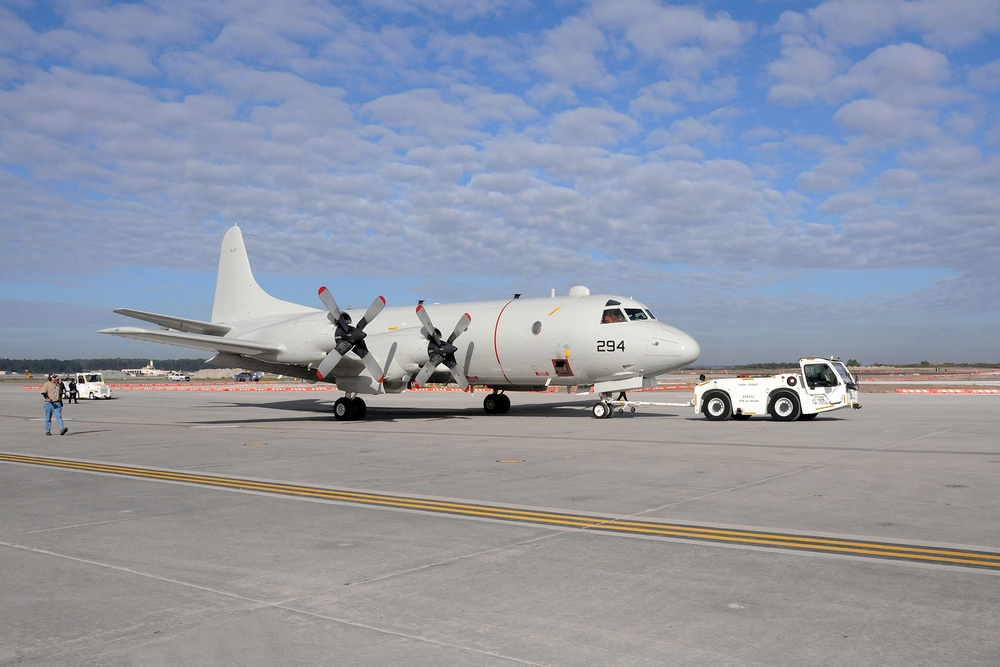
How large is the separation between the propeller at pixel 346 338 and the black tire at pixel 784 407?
544 inches

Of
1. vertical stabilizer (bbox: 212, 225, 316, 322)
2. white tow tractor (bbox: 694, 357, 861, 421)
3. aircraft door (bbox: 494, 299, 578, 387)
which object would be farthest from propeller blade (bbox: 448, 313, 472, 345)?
vertical stabilizer (bbox: 212, 225, 316, 322)

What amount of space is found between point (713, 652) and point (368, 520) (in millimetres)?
5702

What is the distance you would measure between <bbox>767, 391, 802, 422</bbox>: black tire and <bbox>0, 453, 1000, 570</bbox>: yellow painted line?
17.7 m

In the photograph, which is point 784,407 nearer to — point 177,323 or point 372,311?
point 372,311

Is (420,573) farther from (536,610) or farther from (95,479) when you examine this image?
(95,479)

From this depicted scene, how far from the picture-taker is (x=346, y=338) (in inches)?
1145

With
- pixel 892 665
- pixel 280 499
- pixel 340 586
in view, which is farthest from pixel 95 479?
pixel 892 665

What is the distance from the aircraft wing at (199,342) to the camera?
86.3 ft

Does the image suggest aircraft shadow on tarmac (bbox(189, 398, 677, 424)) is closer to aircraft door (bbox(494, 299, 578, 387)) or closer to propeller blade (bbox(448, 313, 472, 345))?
aircraft door (bbox(494, 299, 578, 387))

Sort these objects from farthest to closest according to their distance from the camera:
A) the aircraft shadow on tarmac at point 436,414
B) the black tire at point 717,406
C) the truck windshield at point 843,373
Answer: the aircraft shadow on tarmac at point 436,414 < the black tire at point 717,406 < the truck windshield at point 843,373

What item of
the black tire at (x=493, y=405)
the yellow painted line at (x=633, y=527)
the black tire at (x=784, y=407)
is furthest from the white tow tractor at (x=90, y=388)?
the black tire at (x=784, y=407)

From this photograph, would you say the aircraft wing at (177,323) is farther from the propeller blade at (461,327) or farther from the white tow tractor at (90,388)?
the white tow tractor at (90,388)

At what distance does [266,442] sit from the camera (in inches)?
824

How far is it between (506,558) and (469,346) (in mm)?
21929
